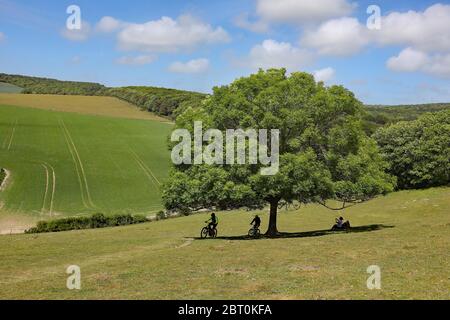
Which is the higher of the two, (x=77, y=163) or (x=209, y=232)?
(x=77, y=163)

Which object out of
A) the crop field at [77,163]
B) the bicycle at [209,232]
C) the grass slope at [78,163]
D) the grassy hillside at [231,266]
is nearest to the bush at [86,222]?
the grass slope at [78,163]

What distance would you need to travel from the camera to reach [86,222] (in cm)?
6612

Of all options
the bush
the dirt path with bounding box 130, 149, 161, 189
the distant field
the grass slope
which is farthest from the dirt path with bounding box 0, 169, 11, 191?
the distant field

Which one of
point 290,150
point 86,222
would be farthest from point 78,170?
point 290,150

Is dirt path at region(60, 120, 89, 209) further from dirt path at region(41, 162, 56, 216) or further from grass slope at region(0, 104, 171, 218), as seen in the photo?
dirt path at region(41, 162, 56, 216)

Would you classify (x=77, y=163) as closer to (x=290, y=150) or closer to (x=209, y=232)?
(x=209, y=232)

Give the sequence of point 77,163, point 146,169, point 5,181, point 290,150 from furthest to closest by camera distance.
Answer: point 146,169, point 77,163, point 5,181, point 290,150

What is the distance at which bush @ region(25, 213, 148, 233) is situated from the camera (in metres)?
63.0

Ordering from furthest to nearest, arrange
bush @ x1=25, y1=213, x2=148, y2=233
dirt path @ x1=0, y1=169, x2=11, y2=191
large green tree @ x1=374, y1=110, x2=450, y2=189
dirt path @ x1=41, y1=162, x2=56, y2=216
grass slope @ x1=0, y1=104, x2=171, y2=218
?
large green tree @ x1=374, y1=110, x2=450, y2=189, dirt path @ x1=0, y1=169, x2=11, y2=191, grass slope @ x1=0, y1=104, x2=171, y2=218, dirt path @ x1=41, y1=162, x2=56, y2=216, bush @ x1=25, y1=213, x2=148, y2=233

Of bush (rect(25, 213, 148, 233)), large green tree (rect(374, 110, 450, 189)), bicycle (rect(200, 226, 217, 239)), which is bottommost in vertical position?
bush (rect(25, 213, 148, 233))

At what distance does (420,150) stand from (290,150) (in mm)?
63474

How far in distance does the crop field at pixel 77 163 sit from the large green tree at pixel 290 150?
3544 cm

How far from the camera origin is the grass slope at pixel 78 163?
79.8m

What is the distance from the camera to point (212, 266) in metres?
27.4
